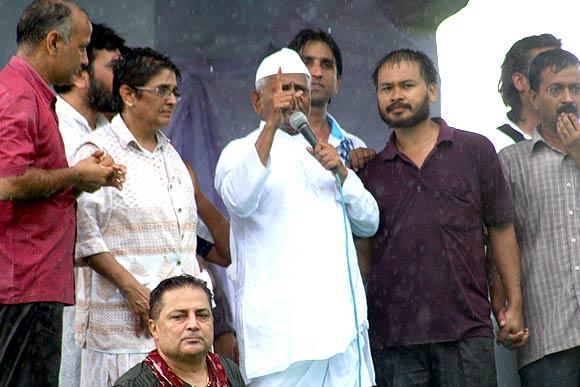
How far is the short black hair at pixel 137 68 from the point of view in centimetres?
622

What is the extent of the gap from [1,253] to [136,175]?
1.01 meters

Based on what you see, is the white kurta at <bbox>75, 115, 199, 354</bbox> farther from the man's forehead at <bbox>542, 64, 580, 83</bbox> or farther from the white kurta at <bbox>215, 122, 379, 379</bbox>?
the man's forehead at <bbox>542, 64, 580, 83</bbox>

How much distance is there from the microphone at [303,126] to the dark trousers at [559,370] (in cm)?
167

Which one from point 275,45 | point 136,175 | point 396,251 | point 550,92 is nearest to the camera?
point 136,175

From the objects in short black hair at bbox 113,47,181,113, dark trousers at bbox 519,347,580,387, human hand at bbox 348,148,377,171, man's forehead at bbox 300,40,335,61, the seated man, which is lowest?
dark trousers at bbox 519,347,580,387

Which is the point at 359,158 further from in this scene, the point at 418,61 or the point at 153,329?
the point at 153,329

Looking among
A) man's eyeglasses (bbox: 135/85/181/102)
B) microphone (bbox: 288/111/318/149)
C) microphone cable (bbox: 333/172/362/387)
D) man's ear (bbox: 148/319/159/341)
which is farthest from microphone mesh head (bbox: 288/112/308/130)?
man's ear (bbox: 148/319/159/341)

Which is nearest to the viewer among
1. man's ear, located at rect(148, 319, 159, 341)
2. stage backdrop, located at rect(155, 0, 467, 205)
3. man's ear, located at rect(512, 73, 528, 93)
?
man's ear, located at rect(148, 319, 159, 341)

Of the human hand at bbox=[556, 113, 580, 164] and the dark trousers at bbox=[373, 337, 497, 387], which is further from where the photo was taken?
the human hand at bbox=[556, 113, 580, 164]

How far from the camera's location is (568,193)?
691 cm

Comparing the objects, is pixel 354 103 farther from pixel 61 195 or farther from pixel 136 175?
pixel 61 195

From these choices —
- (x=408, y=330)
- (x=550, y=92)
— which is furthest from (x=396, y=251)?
(x=550, y=92)

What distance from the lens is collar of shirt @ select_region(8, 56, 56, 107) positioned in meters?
5.43

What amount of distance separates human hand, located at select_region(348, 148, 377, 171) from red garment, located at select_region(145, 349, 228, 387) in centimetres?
150
